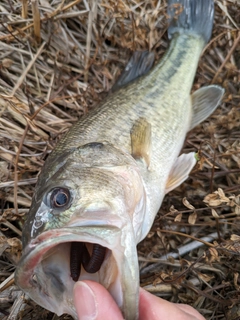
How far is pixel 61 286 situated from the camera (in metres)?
1.62

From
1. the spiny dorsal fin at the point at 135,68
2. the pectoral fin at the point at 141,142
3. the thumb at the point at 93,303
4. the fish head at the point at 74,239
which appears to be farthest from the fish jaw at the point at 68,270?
the spiny dorsal fin at the point at 135,68

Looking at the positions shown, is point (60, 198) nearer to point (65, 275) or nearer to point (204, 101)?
point (65, 275)

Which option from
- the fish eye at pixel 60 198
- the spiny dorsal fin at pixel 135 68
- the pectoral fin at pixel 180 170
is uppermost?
the spiny dorsal fin at pixel 135 68

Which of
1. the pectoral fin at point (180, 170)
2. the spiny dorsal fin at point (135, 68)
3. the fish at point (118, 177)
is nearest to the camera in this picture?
the fish at point (118, 177)

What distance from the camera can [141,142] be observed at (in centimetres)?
227

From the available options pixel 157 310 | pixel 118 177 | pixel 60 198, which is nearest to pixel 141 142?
pixel 118 177

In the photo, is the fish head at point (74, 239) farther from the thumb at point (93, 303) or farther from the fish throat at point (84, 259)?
the thumb at point (93, 303)

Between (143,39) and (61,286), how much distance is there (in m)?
2.41

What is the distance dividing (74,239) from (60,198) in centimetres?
28

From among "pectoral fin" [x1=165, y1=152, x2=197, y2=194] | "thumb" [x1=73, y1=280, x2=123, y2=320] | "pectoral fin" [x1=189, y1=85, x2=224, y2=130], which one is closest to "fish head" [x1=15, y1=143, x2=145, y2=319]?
"thumb" [x1=73, y1=280, x2=123, y2=320]

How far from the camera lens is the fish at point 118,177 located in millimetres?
1569

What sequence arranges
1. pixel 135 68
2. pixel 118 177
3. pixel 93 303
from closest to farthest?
1. pixel 93 303
2. pixel 118 177
3. pixel 135 68

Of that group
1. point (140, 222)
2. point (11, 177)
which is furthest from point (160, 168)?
point (11, 177)

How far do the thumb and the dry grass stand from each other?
3.21 ft
